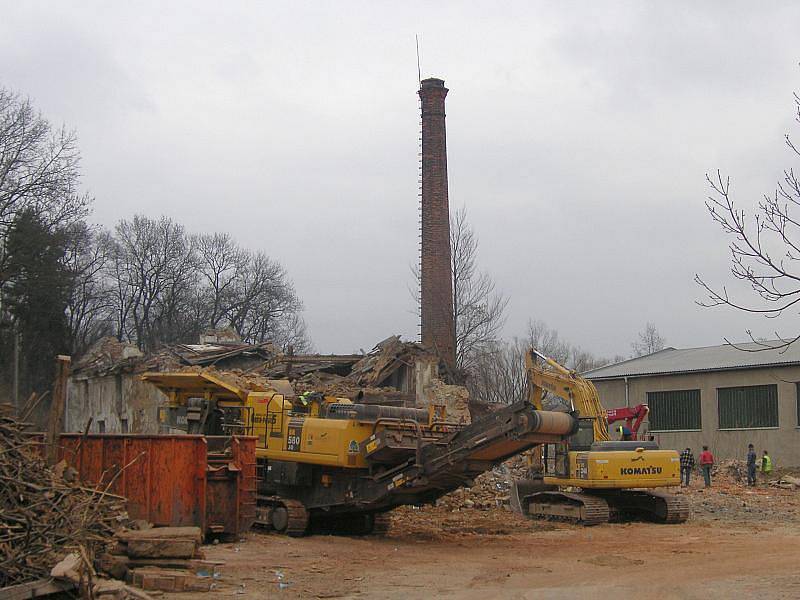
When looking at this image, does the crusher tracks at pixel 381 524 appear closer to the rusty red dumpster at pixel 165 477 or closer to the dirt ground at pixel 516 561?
the dirt ground at pixel 516 561

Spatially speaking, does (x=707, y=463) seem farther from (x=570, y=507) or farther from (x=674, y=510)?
(x=570, y=507)

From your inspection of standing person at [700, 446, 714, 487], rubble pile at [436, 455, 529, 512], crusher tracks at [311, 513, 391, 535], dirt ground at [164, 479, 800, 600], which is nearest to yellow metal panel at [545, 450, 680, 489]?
dirt ground at [164, 479, 800, 600]

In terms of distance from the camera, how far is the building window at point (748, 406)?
35375mm

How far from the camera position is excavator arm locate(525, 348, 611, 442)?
21.8 metres

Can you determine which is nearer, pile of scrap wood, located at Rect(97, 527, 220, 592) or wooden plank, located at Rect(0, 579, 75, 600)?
wooden plank, located at Rect(0, 579, 75, 600)

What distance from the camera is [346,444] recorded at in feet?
53.6

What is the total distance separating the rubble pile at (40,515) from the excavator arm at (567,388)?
11310 millimetres

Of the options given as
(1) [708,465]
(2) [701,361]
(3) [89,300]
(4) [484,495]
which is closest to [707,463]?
(1) [708,465]

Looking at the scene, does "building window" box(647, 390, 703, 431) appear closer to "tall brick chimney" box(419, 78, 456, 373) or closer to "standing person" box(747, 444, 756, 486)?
"standing person" box(747, 444, 756, 486)

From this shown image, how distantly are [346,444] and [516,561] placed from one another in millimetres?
3459

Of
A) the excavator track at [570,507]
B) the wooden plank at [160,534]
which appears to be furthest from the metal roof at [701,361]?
the wooden plank at [160,534]

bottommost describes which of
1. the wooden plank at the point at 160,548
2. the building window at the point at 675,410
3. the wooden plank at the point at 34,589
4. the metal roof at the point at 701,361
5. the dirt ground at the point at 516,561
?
the dirt ground at the point at 516,561

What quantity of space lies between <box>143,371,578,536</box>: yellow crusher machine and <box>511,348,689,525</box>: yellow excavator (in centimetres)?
395

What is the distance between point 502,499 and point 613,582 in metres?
10.8
